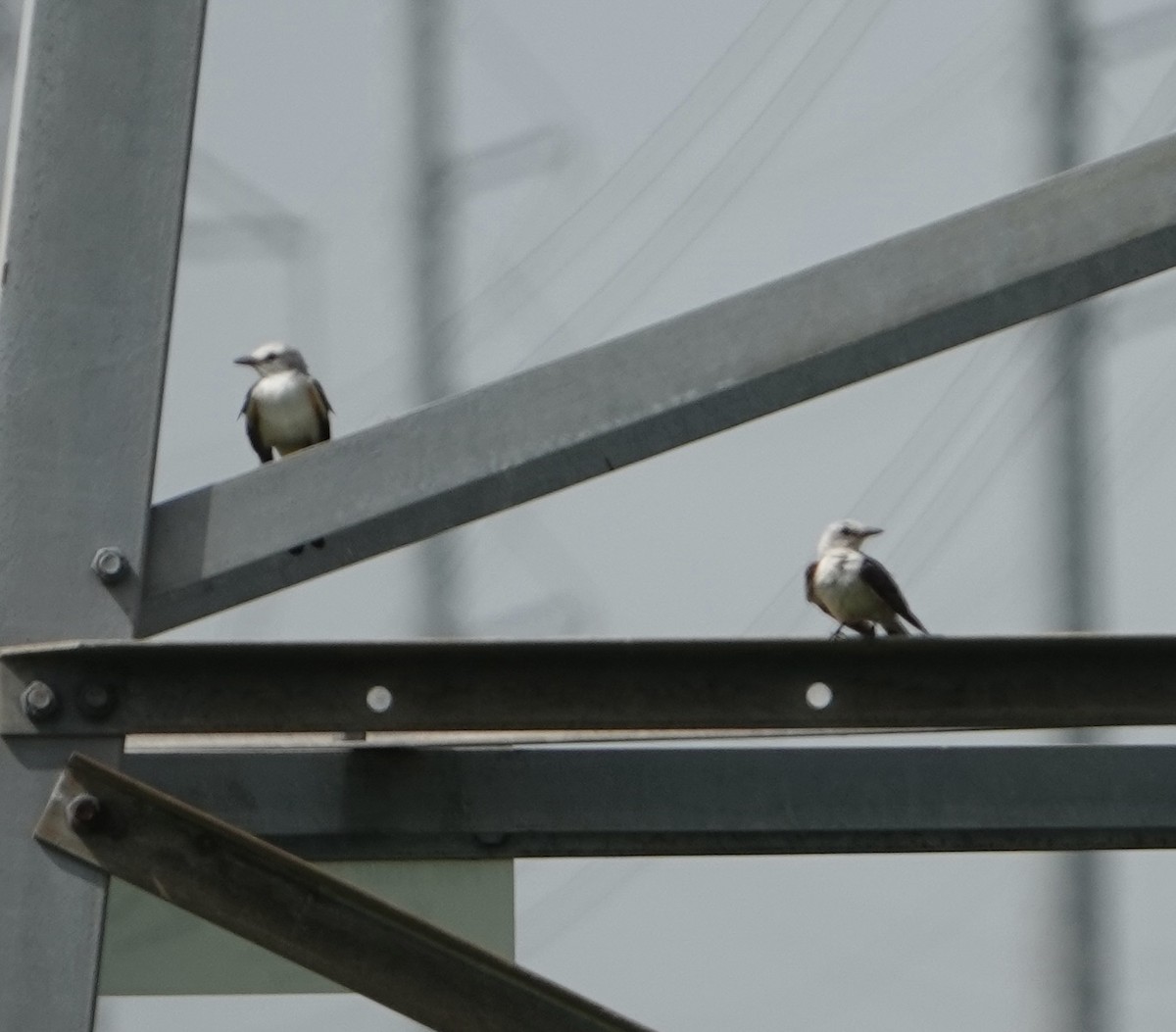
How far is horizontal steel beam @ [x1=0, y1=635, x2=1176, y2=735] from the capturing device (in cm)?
252

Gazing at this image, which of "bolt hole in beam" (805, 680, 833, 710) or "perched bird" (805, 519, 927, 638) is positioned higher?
"perched bird" (805, 519, 927, 638)

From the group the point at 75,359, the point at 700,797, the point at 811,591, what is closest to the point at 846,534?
the point at 811,591

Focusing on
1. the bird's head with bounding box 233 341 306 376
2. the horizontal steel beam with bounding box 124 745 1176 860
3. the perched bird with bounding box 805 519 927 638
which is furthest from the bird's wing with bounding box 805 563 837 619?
the bird's head with bounding box 233 341 306 376

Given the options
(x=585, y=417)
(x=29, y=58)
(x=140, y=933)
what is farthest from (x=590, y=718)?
(x=140, y=933)

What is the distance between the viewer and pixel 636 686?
8.42 ft

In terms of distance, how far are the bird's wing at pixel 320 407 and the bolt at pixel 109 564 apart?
6.82 ft


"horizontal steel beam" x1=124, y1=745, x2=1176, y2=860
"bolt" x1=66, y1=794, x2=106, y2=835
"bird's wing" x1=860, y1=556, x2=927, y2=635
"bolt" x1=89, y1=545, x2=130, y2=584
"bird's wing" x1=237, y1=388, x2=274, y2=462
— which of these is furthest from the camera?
"bird's wing" x1=237, y1=388, x2=274, y2=462

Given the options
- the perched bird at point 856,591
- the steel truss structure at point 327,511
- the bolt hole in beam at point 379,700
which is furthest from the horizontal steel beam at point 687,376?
the perched bird at point 856,591

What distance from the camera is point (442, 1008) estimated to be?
7.84 ft

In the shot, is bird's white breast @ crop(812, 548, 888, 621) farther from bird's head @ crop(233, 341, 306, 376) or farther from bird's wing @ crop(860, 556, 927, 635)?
bird's head @ crop(233, 341, 306, 376)

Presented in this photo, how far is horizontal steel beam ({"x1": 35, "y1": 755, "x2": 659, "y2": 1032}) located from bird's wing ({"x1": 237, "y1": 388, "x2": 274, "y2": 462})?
90.9 inches

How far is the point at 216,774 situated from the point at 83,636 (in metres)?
1.02

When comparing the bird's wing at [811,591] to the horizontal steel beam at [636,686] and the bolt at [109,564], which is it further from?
the bolt at [109,564]

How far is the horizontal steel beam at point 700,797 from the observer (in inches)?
134
